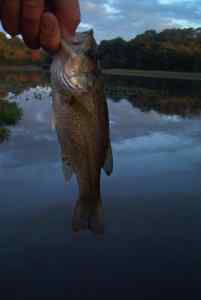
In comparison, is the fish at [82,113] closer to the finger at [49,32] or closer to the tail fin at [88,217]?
the tail fin at [88,217]

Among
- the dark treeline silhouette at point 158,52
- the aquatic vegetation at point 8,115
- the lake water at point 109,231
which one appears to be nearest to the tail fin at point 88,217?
the lake water at point 109,231

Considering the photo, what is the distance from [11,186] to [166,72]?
63.2 metres

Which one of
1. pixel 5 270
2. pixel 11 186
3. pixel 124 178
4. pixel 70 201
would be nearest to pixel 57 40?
pixel 5 270

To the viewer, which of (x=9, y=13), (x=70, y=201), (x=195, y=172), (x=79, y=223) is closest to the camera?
(x=9, y=13)

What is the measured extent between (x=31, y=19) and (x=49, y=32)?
0.13 meters

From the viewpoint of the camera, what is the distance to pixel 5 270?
7.21m

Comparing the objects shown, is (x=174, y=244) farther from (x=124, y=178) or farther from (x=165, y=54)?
(x=165, y=54)

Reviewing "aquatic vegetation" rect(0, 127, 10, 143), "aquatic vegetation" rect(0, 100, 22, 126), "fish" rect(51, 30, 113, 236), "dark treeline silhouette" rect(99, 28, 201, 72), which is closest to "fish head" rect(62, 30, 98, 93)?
"fish" rect(51, 30, 113, 236)

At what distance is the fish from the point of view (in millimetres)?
2666

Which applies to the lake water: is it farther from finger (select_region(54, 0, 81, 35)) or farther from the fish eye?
finger (select_region(54, 0, 81, 35))

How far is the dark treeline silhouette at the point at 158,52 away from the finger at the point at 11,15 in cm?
6132

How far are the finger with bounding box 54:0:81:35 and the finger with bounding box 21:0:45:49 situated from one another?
0.29ft

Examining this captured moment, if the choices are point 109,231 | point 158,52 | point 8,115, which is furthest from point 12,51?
point 109,231

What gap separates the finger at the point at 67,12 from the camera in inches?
80.2
